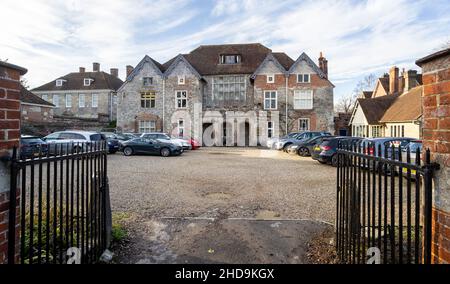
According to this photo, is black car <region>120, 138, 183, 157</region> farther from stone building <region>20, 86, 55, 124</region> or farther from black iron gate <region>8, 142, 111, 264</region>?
stone building <region>20, 86, 55, 124</region>

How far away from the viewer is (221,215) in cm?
593

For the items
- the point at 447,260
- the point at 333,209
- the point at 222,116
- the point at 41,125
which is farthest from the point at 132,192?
the point at 41,125

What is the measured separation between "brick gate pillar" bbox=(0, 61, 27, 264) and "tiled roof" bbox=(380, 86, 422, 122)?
24.7m

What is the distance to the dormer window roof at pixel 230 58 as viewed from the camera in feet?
110

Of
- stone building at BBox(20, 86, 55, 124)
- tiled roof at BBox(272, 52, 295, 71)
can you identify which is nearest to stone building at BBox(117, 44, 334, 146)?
tiled roof at BBox(272, 52, 295, 71)

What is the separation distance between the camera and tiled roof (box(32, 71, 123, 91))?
42312 mm

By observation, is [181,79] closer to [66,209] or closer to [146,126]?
[146,126]

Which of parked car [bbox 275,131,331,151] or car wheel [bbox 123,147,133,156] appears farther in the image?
parked car [bbox 275,131,331,151]

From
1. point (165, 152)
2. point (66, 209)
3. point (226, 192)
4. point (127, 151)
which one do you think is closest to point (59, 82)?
point (127, 151)

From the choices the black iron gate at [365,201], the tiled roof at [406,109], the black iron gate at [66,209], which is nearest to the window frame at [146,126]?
the tiled roof at [406,109]

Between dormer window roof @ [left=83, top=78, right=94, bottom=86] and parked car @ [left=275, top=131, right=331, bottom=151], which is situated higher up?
dormer window roof @ [left=83, top=78, right=94, bottom=86]

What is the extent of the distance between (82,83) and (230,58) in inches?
992

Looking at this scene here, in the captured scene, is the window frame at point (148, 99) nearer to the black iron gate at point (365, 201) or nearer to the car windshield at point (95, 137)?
the car windshield at point (95, 137)
